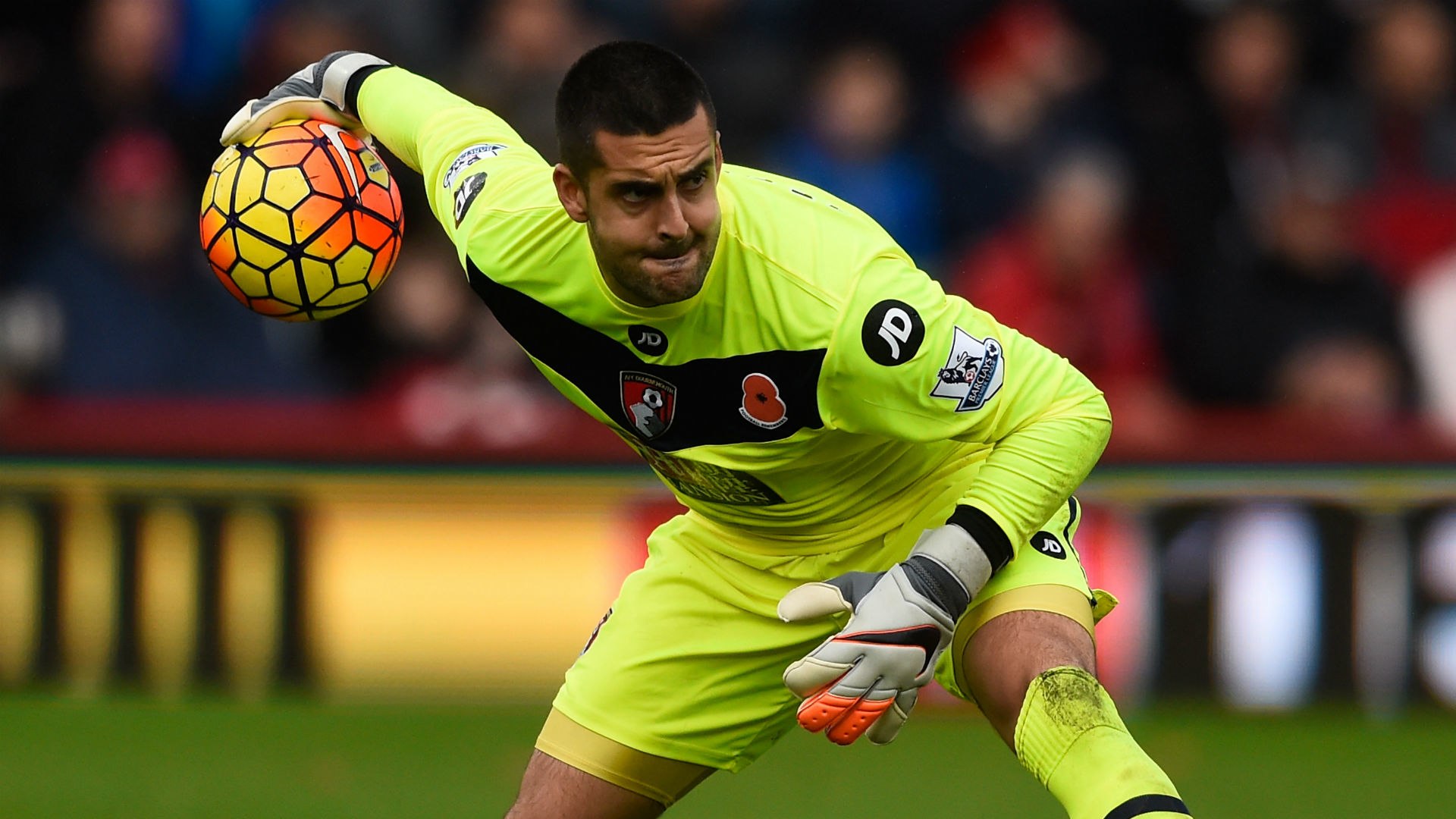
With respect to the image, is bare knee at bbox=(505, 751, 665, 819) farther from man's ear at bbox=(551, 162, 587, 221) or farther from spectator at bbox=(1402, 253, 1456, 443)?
spectator at bbox=(1402, 253, 1456, 443)

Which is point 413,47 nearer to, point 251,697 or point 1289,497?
point 251,697

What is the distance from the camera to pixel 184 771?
295 inches

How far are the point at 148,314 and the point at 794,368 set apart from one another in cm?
588

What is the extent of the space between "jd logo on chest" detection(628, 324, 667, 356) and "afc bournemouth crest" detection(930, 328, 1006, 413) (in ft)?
2.01

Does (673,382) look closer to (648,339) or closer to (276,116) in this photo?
(648,339)

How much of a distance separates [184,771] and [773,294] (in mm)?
4117

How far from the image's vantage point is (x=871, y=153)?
9578 millimetres

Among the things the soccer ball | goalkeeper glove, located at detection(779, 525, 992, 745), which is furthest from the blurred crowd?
goalkeeper glove, located at detection(779, 525, 992, 745)

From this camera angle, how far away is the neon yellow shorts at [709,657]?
4.86 metres

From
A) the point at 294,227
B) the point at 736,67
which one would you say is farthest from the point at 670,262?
the point at 736,67

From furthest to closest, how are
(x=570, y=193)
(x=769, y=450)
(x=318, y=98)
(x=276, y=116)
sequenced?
(x=318, y=98)
(x=276, y=116)
(x=769, y=450)
(x=570, y=193)

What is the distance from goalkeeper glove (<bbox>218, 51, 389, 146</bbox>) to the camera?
519 cm

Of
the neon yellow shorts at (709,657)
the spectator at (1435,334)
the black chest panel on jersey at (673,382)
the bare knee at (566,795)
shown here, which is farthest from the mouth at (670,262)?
the spectator at (1435,334)

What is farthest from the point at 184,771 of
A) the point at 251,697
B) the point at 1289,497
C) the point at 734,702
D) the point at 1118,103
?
the point at 1118,103
